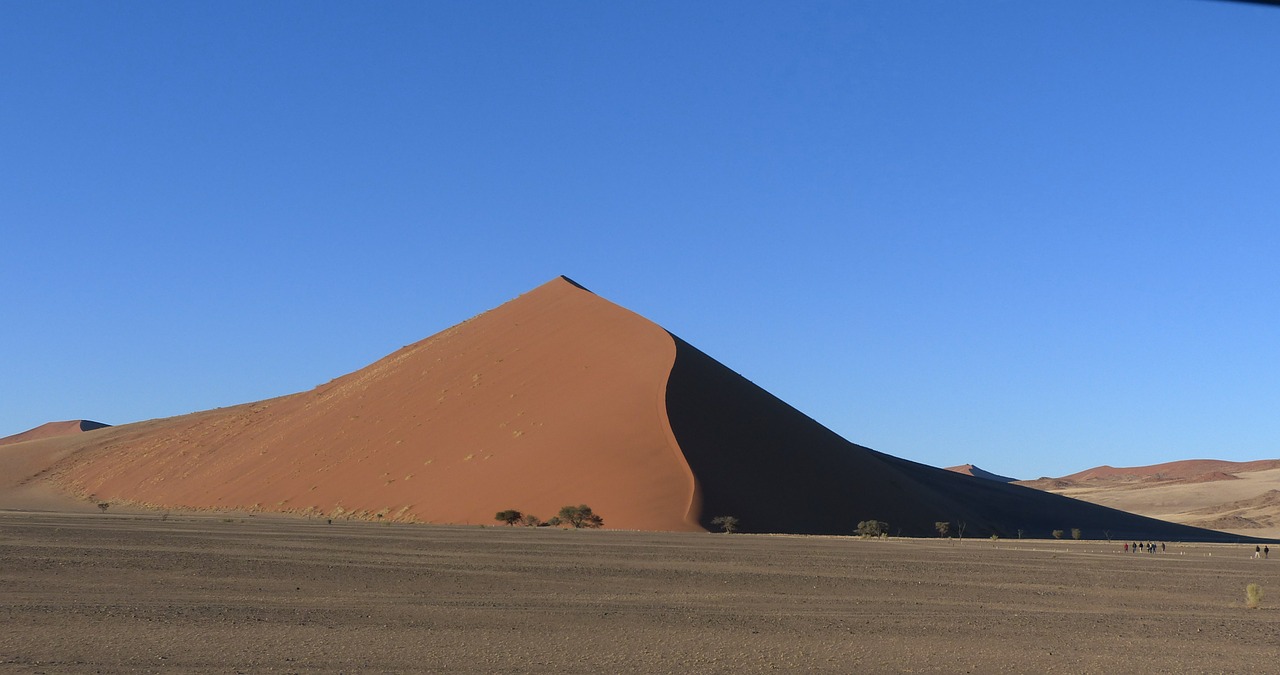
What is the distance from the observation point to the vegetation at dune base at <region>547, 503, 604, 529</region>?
45.7 meters

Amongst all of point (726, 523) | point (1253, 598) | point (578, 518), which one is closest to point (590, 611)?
point (1253, 598)

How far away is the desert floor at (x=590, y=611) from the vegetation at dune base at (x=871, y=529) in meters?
16.9

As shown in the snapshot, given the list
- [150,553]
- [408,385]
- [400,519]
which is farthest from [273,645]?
[408,385]

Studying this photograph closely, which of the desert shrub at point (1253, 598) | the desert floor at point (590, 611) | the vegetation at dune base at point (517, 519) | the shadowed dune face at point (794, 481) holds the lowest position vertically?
the desert floor at point (590, 611)

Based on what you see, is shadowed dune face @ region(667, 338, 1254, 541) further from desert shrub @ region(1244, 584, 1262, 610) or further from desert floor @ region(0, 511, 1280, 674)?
desert shrub @ region(1244, 584, 1262, 610)

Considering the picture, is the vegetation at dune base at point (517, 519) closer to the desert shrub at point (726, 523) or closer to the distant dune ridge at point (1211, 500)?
the desert shrub at point (726, 523)

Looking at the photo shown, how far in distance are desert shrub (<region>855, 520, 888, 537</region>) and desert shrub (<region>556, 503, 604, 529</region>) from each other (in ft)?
34.7

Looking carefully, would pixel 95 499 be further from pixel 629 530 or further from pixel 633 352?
pixel 629 530

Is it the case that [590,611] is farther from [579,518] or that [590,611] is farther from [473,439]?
[473,439]

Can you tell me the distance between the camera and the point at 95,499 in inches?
2945

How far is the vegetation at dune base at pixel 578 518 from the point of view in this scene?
150ft

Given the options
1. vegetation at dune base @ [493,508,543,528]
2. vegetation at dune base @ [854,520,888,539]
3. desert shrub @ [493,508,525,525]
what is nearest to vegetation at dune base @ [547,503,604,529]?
vegetation at dune base @ [493,508,543,528]

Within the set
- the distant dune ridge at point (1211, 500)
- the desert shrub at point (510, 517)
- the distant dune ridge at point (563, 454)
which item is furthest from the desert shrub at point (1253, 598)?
the distant dune ridge at point (1211, 500)

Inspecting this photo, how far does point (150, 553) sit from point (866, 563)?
1590cm
